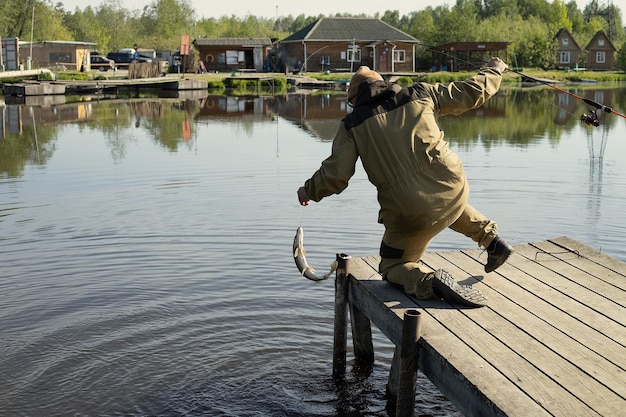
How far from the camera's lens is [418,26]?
92125 mm

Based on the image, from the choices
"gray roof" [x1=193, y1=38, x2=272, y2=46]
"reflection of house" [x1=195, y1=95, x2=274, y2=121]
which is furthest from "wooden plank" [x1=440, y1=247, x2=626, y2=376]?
"gray roof" [x1=193, y1=38, x2=272, y2=46]

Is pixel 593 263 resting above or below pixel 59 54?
below

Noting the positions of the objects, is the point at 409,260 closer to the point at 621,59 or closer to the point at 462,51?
the point at 462,51

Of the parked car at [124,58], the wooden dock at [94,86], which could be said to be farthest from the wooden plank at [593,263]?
the parked car at [124,58]

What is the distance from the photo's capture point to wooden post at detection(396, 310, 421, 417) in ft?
17.3

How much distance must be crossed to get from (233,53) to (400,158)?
71.1 m

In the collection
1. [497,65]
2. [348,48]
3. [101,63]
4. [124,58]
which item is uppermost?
[348,48]

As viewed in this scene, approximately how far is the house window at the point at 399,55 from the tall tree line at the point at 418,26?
7.34m

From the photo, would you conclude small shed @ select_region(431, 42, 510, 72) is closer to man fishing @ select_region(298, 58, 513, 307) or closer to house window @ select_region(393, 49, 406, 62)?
house window @ select_region(393, 49, 406, 62)

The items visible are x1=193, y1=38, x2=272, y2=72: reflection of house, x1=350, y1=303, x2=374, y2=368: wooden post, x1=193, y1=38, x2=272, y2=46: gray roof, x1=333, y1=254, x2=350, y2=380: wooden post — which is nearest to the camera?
x1=333, y1=254, x2=350, y2=380: wooden post

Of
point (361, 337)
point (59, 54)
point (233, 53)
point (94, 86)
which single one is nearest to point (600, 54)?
point (233, 53)

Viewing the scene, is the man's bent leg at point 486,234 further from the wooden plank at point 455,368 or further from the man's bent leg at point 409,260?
the wooden plank at point 455,368

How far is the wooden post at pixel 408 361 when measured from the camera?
5.29 m

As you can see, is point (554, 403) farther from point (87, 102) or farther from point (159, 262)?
point (87, 102)
